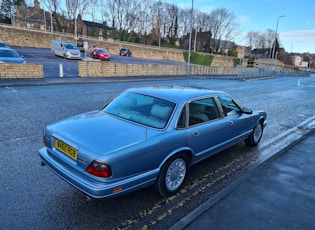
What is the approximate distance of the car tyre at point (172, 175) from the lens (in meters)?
3.09

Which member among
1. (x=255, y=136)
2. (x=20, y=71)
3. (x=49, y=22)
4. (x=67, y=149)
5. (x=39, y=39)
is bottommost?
(x=255, y=136)

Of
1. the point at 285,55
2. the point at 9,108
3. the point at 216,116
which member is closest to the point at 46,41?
the point at 9,108

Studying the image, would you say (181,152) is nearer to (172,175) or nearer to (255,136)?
(172,175)

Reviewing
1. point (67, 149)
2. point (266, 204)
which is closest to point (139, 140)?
point (67, 149)

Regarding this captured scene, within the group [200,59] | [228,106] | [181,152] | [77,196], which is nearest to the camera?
[77,196]

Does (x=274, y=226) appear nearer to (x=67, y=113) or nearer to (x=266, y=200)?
(x=266, y=200)

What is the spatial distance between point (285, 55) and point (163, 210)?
129 metres

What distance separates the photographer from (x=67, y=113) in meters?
7.40

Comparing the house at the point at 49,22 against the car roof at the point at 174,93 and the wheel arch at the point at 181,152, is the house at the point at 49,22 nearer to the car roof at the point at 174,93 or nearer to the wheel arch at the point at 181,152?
the car roof at the point at 174,93

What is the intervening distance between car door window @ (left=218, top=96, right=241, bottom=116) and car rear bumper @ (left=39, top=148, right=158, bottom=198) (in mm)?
2052

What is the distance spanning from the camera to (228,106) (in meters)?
4.50

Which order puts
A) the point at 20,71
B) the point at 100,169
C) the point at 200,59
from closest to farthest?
the point at 100,169, the point at 20,71, the point at 200,59

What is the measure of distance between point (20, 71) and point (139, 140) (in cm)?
1470

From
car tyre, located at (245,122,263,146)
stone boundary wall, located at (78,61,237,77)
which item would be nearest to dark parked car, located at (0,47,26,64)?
stone boundary wall, located at (78,61,237,77)
